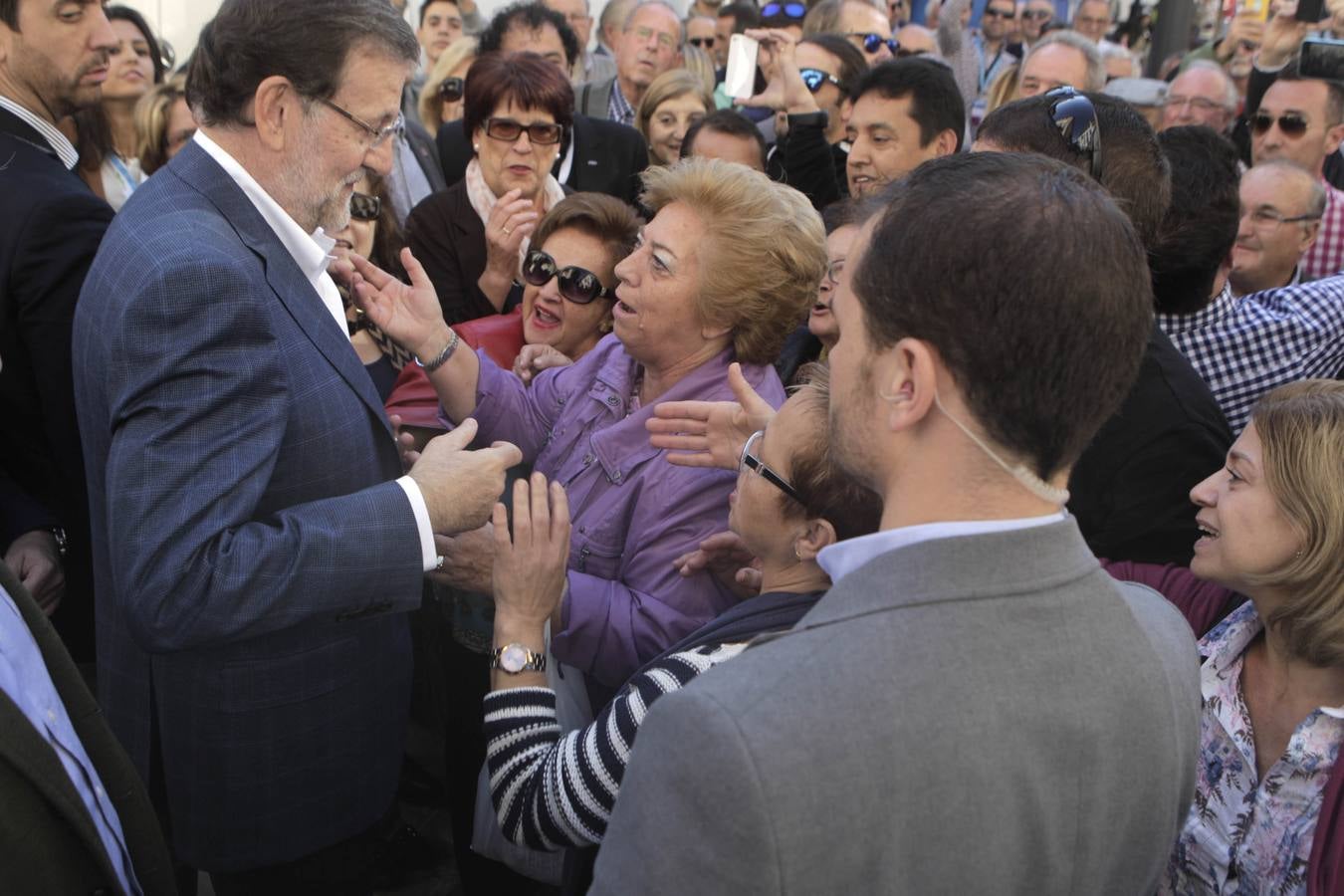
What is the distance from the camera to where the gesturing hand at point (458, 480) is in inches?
71.5

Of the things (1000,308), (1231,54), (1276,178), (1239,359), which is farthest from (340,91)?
(1231,54)

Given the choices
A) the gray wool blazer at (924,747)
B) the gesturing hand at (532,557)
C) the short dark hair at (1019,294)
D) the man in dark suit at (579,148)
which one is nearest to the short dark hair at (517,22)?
the man in dark suit at (579,148)

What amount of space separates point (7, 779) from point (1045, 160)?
1383 millimetres

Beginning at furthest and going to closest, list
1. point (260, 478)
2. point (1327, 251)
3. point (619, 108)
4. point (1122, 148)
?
point (619, 108) < point (1327, 251) < point (1122, 148) < point (260, 478)

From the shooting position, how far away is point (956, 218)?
102cm

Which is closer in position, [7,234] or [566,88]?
[7,234]

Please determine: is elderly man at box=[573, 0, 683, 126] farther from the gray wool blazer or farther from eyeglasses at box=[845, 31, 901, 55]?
the gray wool blazer

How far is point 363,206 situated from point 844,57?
285 centimetres

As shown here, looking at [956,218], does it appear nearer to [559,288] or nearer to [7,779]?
[7,779]

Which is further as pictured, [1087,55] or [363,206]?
[1087,55]

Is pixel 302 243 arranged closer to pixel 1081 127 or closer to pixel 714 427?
pixel 714 427

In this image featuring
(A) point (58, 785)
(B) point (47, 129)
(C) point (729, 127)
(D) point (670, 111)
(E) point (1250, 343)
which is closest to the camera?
(A) point (58, 785)

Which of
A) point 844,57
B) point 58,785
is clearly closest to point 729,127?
point 844,57

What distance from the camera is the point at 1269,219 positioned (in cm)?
388
